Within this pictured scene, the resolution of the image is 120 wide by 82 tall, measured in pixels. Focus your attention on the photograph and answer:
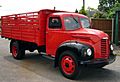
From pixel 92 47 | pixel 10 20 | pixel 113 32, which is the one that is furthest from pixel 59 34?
pixel 113 32

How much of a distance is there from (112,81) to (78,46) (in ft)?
4.85

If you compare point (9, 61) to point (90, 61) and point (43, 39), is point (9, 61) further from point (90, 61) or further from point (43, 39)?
point (90, 61)

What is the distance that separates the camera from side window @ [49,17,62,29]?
350 inches

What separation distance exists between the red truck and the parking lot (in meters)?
0.33

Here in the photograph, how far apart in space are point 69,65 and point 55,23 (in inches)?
70.2

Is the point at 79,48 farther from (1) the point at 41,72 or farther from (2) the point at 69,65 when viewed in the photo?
(1) the point at 41,72

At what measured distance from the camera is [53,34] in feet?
29.6

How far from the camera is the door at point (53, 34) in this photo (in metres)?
8.87

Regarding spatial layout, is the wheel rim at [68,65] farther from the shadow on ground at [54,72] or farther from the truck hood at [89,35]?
the truck hood at [89,35]

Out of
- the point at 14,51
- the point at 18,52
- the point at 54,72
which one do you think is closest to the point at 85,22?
the point at 54,72

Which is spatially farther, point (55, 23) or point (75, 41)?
point (55, 23)

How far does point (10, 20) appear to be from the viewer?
11945mm

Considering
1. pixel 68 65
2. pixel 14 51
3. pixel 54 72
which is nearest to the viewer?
pixel 68 65

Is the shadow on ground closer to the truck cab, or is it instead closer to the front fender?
the truck cab
